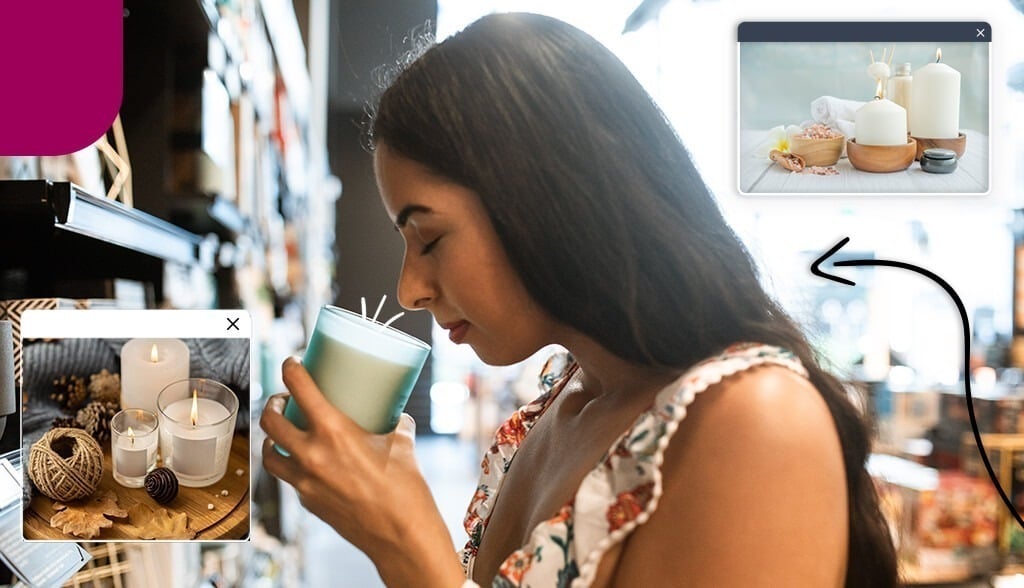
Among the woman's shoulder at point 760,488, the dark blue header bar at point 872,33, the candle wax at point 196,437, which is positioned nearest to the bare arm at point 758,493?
the woman's shoulder at point 760,488

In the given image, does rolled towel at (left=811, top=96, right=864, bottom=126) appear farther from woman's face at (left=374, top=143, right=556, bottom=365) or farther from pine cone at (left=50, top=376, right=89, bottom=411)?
pine cone at (left=50, top=376, right=89, bottom=411)

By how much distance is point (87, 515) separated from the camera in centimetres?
130

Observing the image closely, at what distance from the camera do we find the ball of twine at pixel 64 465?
4.21ft

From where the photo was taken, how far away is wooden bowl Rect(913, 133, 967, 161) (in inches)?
54.9

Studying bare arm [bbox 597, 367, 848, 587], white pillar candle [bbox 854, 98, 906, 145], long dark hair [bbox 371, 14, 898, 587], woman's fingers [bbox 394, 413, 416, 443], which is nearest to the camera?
bare arm [bbox 597, 367, 848, 587]

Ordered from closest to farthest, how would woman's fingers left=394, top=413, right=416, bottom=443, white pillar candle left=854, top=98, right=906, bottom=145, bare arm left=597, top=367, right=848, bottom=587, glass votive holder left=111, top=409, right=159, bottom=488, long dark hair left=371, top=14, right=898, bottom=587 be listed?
bare arm left=597, top=367, right=848, bottom=587, long dark hair left=371, top=14, right=898, bottom=587, woman's fingers left=394, top=413, right=416, bottom=443, glass votive holder left=111, top=409, right=159, bottom=488, white pillar candle left=854, top=98, right=906, bottom=145

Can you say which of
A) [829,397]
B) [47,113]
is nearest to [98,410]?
[47,113]

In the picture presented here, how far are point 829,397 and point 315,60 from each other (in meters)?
1.02

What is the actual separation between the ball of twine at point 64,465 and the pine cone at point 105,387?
56mm

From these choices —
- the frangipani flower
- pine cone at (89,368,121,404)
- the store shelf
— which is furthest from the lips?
the frangipani flower

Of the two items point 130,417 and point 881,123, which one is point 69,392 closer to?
point 130,417

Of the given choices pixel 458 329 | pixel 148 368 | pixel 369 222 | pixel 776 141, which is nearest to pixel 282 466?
pixel 458 329

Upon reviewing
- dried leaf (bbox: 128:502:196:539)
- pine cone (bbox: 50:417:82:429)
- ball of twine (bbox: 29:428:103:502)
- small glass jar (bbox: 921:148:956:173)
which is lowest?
dried leaf (bbox: 128:502:196:539)

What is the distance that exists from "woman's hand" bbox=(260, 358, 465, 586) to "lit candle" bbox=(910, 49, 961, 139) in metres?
0.99
